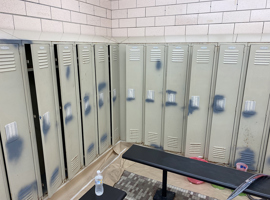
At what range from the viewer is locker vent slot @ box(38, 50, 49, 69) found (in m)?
1.73

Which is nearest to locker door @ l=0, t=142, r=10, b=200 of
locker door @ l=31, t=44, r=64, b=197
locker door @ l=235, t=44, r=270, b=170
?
locker door @ l=31, t=44, r=64, b=197

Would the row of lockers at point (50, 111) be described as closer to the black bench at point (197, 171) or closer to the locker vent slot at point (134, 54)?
the locker vent slot at point (134, 54)

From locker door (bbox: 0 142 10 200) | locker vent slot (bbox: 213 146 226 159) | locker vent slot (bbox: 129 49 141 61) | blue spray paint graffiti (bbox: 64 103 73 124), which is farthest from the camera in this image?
locker vent slot (bbox: 129 49 141 61)

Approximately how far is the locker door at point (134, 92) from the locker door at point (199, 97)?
2.49ft

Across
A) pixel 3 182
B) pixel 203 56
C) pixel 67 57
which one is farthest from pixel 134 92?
pixel 3 182

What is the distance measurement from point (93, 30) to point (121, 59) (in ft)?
1.94

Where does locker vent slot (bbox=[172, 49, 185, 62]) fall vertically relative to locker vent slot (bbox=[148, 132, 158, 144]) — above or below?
above

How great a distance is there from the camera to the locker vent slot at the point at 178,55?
261 cm

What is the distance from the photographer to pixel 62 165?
2.18 meters

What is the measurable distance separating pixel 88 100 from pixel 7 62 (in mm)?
1108

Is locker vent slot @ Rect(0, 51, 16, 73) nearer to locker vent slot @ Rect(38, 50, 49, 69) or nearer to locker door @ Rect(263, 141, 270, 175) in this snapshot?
locker vent slot @ Rect(38, 50, 49, 69)

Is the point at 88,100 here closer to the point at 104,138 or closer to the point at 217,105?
the point at 104,138

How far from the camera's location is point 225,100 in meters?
2.51

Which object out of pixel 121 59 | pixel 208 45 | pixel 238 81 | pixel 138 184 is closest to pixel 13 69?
pixel 121 59
